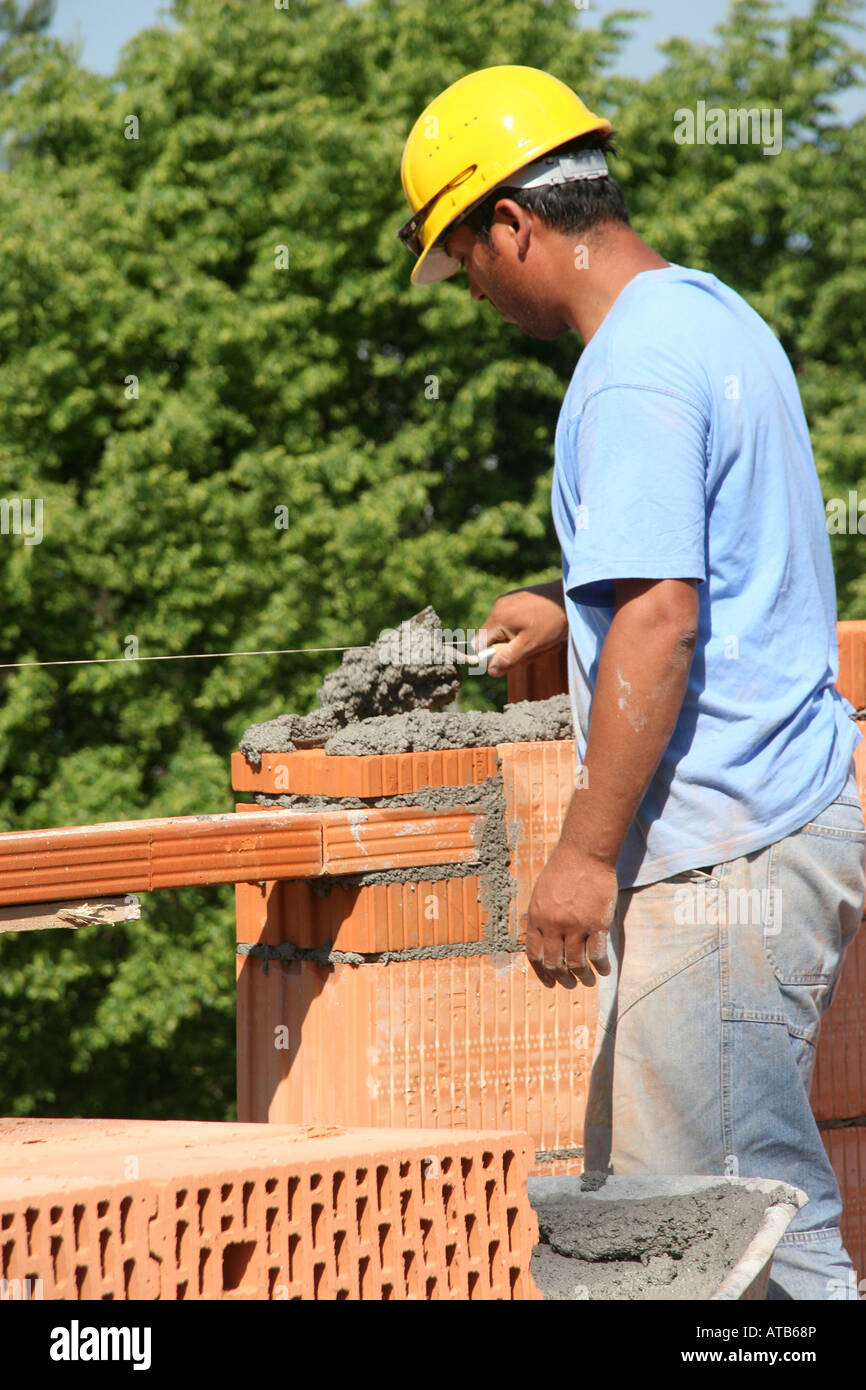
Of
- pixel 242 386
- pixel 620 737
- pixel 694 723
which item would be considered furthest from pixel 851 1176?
pixel 242 386

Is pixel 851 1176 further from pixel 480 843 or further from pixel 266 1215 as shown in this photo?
pixel 266 1215

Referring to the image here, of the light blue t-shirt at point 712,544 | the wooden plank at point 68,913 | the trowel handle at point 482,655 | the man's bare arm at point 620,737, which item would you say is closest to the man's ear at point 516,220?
the light blue t-shirt at point 712,544

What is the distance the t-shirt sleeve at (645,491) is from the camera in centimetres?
209

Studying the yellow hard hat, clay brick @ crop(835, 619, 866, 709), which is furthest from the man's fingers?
clay brick @ crop(835, 619, 866, 709)

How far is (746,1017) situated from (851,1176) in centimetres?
142

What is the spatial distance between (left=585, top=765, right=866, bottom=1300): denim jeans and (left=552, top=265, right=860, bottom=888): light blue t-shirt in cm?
6

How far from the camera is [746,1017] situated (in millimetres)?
2172

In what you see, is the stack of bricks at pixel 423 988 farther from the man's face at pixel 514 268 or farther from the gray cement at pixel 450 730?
the man's face at pixel 514 268

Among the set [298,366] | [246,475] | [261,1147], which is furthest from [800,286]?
[261,1147]

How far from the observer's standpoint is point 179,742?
506 inches

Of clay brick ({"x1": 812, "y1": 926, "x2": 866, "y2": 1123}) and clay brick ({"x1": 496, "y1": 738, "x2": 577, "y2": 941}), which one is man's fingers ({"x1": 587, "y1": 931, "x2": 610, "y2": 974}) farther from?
clay brick ({"x1": 812, "y1": 926, "x2": 866, "y2": 1123})

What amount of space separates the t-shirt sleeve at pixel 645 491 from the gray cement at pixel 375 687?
113cm

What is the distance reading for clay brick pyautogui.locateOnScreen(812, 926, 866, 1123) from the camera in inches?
128

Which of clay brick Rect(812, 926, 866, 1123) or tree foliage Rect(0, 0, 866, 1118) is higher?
tree foliage Rect(0, 0, 866, 1118)
